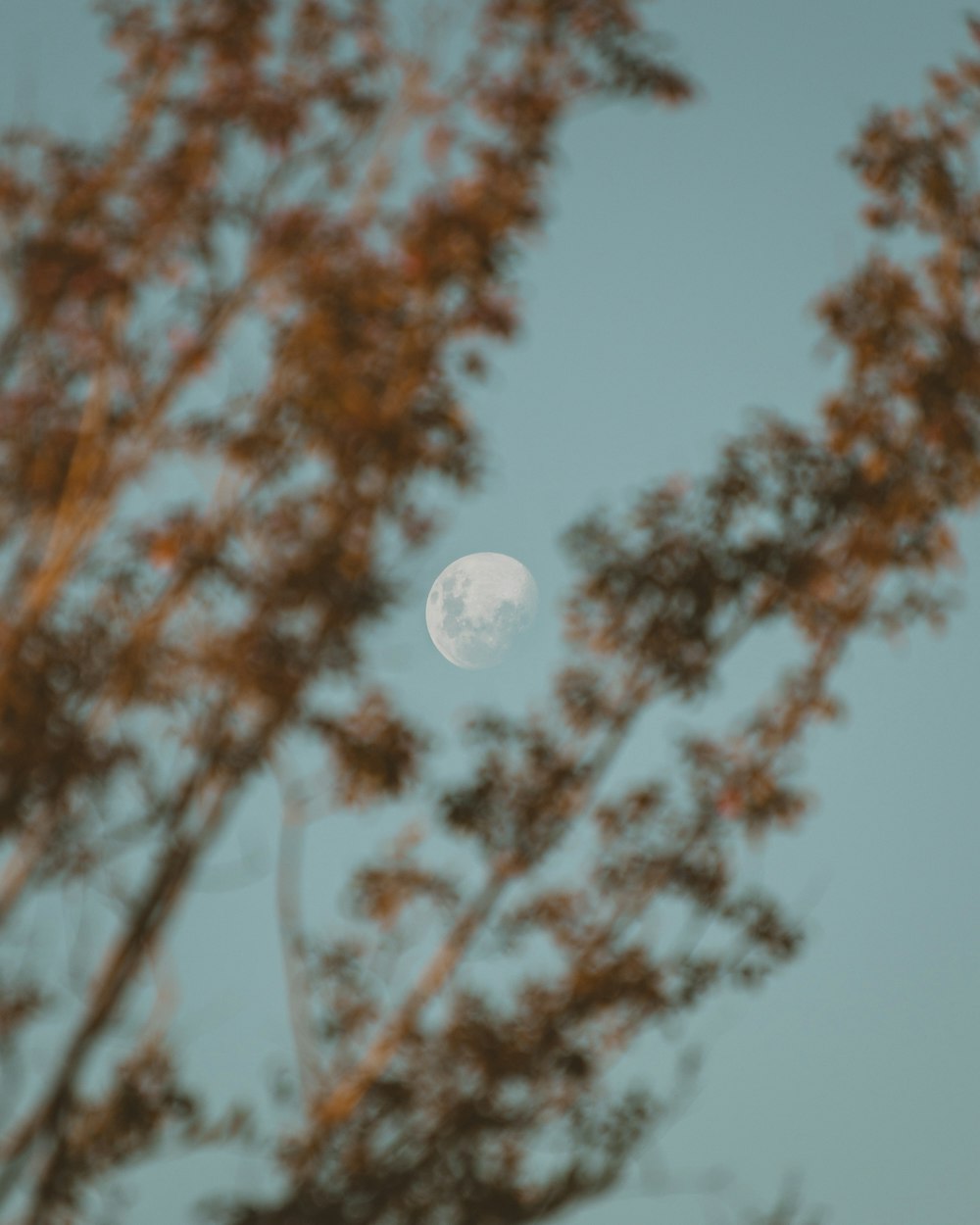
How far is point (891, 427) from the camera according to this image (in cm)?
830

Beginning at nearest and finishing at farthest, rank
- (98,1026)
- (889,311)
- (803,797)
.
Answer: (98,1026) < (803,797) < (889,311)

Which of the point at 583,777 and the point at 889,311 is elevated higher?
the point at 889,311

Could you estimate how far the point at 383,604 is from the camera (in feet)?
22.5

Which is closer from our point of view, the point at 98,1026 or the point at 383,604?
the point at 98,1026

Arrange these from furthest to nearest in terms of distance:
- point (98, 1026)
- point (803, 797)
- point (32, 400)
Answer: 1. point (803, 797)
2. point (32, 400)
3. point (98, 1026)

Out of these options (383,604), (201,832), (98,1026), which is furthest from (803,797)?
(98,1026)

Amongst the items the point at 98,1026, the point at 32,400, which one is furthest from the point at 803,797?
the point at 32,400

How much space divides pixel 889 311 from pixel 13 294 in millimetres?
5345

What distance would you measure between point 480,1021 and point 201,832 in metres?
1.89

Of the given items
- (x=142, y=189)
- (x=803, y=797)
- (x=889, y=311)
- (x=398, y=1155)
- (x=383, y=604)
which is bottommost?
(x=398, y=1155)

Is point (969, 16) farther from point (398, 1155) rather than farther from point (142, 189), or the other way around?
point (398, 1155)

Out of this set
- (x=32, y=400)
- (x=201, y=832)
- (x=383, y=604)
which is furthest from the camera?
(x=32, y=400)

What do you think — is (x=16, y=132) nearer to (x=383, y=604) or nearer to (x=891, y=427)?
(x=383, y=604)

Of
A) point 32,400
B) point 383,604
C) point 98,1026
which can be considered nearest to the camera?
point 98,1026
